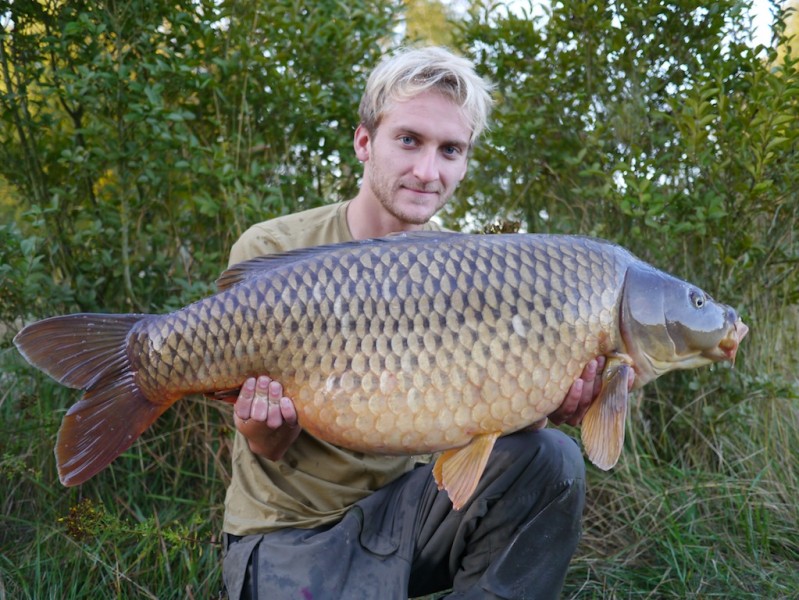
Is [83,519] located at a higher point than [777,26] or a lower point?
lower

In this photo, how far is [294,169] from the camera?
286 cm

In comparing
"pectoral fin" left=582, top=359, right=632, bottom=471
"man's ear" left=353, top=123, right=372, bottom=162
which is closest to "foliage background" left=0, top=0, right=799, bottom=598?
"man's ear" left=353, top=123, right=372, bottom=162

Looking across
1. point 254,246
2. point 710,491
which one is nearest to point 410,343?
point 254,246

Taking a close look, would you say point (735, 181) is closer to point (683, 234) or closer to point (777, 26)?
point (683, 234)

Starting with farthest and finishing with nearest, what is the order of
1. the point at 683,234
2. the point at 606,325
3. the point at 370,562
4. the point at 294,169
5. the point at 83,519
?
the point at 294,169, the point at 683,234, the point at 83,519, the point at 370,562, the point at 606,325

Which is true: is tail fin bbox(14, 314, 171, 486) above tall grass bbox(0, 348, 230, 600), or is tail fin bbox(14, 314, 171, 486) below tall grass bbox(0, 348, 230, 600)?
above

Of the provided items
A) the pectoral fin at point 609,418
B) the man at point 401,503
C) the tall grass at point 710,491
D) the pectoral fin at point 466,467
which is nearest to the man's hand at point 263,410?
the man at point 401,503

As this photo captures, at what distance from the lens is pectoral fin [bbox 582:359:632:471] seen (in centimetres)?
152

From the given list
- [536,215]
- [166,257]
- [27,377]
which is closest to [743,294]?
[536,215]

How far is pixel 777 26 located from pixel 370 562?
6.04ft

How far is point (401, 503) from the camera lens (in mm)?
1815

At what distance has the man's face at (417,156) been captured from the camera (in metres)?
1.91

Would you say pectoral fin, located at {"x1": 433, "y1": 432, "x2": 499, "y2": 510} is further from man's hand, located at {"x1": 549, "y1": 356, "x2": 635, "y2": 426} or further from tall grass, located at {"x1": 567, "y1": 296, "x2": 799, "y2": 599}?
tall grass, located at {"x1": 567, "y1": 296, "x2": 799, "y2": 599}

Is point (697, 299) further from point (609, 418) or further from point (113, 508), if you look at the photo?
point (113, 508)
